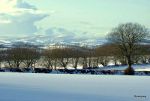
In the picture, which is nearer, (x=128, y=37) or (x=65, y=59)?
(x=128, y=37)

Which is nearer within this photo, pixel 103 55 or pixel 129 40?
pixel 129 40

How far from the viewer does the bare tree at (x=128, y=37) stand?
110 meters

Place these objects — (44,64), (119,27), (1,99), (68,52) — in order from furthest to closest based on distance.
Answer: (68,52) → (44,64) → (119,27) → (1,99)

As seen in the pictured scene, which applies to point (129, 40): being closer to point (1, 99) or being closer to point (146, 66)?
point (146, 66)

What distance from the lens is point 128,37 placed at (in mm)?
112750

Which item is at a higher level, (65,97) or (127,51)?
(127,51)

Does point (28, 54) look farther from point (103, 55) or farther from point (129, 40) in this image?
point (129, 40)

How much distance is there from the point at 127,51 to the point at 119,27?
34.0 feet

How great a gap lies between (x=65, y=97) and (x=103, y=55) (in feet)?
323

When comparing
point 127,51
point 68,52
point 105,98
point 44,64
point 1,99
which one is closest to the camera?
point 1,99

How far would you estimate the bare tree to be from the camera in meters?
110

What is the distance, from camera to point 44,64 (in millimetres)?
130125

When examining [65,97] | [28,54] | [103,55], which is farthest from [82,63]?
[65,97]

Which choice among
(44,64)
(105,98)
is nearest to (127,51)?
(44,64)
